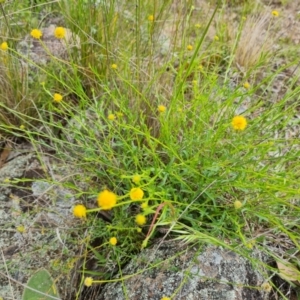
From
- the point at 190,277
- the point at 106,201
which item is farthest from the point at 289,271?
the point at 106,201

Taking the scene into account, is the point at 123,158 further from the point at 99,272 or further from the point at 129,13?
the point at 129,13

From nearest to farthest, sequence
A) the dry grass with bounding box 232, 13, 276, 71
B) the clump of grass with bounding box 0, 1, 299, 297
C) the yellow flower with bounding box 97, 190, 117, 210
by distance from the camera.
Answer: the yellow flower with bounding box 97, 190, 117, 210 → the clump of grass with bounding box 0, 1, 299, 297 → the dry grass with bounding box 232, 13, 276, 71

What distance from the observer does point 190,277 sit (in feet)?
3.22

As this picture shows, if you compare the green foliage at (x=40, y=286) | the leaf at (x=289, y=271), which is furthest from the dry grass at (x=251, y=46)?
the green foliage at (x=40, y=286)

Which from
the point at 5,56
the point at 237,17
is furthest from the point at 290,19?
the point at 5,56

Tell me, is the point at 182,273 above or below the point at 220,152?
below

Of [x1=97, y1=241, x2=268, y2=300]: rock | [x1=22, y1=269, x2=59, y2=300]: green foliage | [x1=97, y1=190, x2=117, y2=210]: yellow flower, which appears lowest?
[x1=22, y1=269, x2=59, y2=300]: green foliage

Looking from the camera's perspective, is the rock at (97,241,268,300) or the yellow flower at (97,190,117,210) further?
the rock at (97,241,268,300)

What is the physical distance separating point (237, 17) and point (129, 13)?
0.87 meters

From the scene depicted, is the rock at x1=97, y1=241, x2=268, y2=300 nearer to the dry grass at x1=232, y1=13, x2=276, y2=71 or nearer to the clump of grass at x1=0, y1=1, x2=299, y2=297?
the clump of grass at x1=0, y1=1, x2=299, y2=297

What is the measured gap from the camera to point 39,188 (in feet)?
4.19

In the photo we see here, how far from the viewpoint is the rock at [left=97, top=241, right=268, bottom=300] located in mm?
978

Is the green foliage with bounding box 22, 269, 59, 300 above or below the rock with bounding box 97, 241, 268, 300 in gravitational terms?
below

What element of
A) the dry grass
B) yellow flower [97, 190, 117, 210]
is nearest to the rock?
yellow flower [97, 190, 117, 210]
